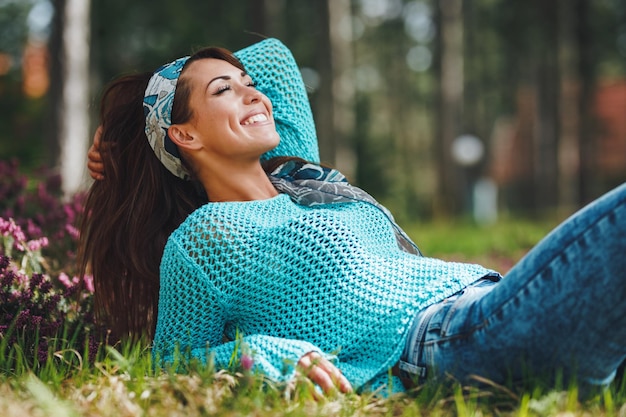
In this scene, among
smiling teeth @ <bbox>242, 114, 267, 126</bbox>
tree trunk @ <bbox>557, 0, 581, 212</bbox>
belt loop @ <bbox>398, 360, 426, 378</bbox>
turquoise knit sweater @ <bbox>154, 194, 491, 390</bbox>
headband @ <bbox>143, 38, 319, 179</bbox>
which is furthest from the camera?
tree trunk @ <bbox>557, 0, 581, 212</bbox>

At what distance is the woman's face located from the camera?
329cm

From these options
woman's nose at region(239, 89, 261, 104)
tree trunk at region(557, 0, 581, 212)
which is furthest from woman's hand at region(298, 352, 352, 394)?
tree trunk at region(557, 0, 581, 212)

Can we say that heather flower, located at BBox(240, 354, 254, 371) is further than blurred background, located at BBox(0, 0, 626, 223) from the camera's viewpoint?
No

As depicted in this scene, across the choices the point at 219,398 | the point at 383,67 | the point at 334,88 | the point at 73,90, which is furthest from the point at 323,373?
the point at 383,67

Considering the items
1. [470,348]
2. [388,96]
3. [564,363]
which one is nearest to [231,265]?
[470,348]

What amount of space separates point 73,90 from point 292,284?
4.40 meters

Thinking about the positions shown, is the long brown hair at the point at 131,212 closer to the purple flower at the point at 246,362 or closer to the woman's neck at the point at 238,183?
the woman's neck at the point at 238,183

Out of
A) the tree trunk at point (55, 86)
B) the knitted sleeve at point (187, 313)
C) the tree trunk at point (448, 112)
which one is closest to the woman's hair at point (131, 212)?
the knitted sleeve at point (187, 313)

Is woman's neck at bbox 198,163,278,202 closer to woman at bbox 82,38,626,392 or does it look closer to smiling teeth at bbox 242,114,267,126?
woman at bbox 82,38,626,392

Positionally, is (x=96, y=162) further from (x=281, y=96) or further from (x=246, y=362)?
(x=246, y=362)

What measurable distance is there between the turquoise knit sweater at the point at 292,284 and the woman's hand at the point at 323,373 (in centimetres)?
11

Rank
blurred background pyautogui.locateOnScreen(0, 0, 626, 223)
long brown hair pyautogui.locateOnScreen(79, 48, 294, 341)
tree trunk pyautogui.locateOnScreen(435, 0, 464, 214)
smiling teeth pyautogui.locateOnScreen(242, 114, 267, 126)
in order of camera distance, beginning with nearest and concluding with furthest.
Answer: smiling teeth pyautogui.locateOnScreen(242, 114, 267, 126), long brown hair pyautogui.locateOnScreen(79, 48, 294, 341), blurred background pyautogui.locateOnScreen(0, 0, 626, 223), tree trunk pyautogui.locateOnScreen(435, 0, 464, 214)

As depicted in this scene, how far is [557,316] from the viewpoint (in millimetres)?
2391

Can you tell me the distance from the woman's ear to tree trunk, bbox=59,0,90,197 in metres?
3.37
